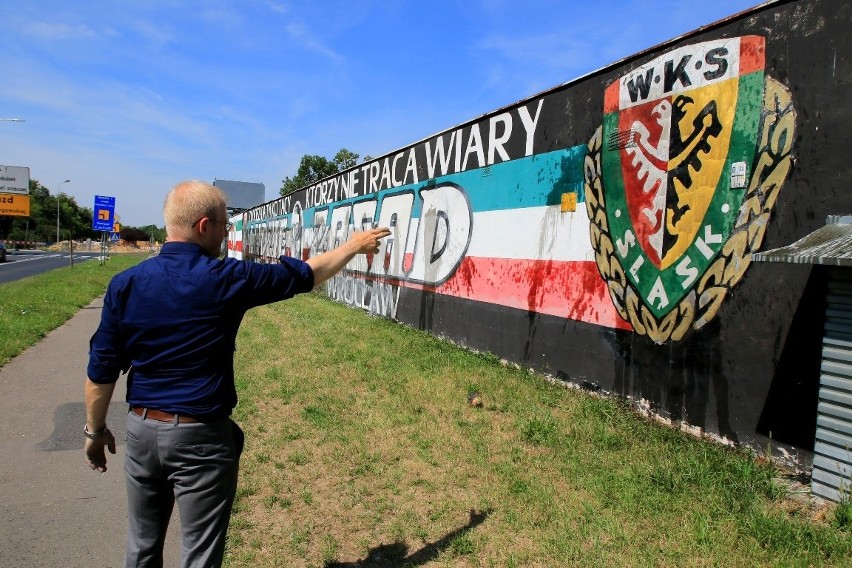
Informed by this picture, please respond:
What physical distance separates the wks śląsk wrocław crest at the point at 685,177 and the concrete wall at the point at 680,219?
0.01 m

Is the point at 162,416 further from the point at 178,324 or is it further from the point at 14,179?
the point at 14,179

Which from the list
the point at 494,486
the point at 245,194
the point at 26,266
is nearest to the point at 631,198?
the point at 494,486

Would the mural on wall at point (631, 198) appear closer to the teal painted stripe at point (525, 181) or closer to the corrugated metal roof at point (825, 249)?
the teal painted stripe at point (525, 181)

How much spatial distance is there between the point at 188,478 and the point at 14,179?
149 ft

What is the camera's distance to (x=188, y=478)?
6.73 feet

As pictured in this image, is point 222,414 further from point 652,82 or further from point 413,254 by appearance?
point 413,254

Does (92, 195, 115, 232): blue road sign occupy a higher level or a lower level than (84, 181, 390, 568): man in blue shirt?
higher

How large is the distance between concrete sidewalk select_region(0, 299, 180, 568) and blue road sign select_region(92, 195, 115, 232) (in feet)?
81.2

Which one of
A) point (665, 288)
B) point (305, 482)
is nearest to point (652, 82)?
point (665, 288)

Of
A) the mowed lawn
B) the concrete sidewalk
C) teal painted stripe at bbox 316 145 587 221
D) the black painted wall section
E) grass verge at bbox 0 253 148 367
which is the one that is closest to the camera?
the mowed lawn

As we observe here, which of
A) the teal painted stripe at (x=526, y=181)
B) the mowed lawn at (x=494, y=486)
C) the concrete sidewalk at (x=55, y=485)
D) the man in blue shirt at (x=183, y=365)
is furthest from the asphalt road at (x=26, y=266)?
the man in blue shirt at (x=183, y=365)

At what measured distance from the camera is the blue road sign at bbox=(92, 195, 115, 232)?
28.5 m

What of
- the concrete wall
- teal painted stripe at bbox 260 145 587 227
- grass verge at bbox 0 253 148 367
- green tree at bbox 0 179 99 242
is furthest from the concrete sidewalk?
green tree at bbox 0 179 99 242

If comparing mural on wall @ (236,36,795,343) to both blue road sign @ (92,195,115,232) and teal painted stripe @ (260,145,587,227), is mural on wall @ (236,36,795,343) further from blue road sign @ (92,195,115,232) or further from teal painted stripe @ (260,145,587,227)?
blue road sign @ (92,195,115,232)
